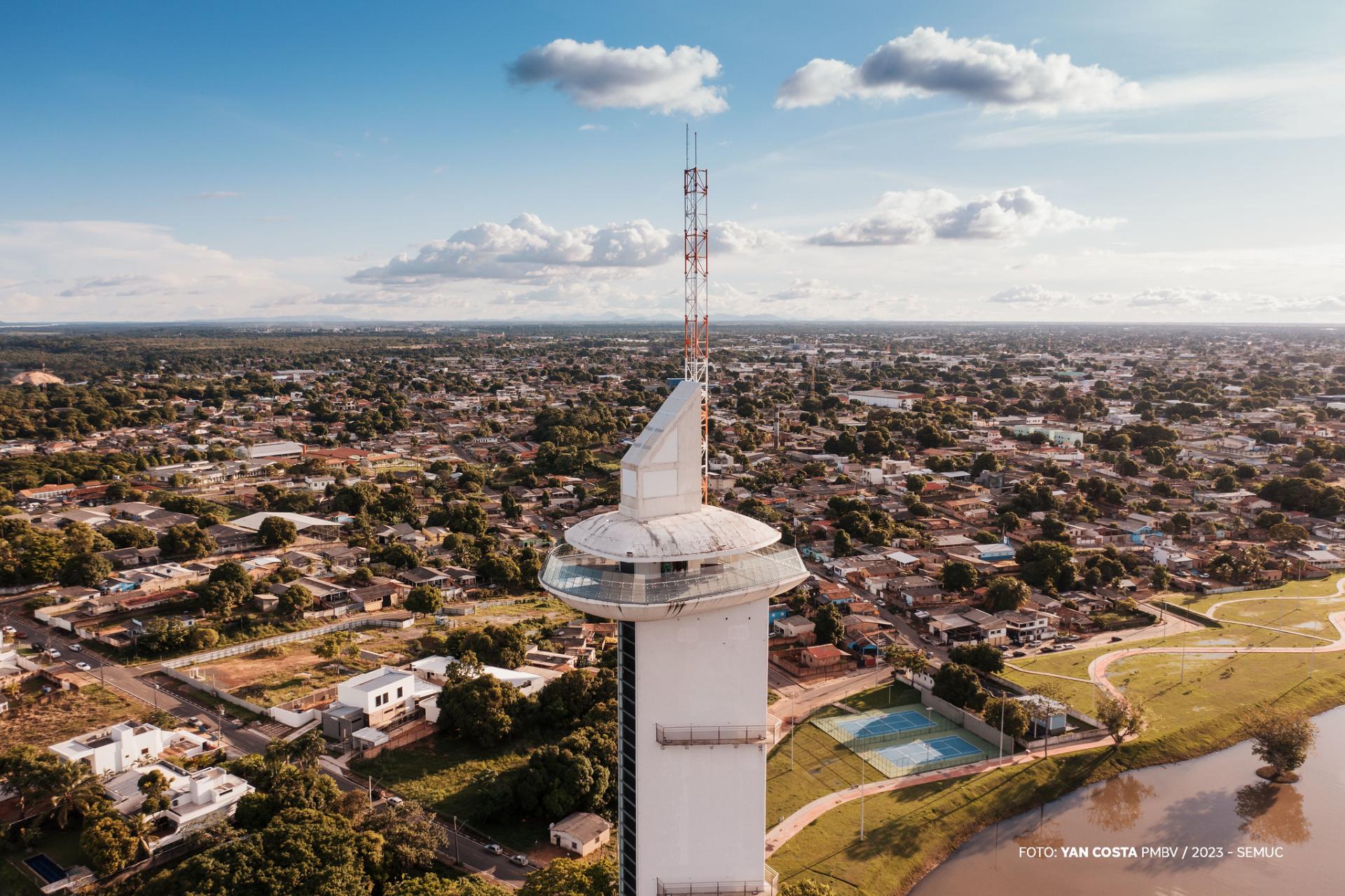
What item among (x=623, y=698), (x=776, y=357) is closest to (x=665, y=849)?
(x=623, y=698)

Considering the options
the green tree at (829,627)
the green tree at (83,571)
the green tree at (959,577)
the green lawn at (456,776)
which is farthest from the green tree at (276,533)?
the green tree at (959,577)

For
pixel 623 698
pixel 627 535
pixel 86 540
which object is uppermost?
pixel 627 535

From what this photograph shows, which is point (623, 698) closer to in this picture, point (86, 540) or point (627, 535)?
point (627, 535)

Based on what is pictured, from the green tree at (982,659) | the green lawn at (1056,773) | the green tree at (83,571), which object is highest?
the green tree at (83,571)

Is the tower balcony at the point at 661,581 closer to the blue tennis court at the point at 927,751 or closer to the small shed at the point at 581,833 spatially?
the small shed at the point at 581,833

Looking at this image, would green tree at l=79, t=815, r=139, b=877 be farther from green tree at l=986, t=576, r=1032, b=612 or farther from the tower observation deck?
green tree at l=986, t=576, r=1032, b=612

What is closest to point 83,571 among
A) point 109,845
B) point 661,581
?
point 109,845
